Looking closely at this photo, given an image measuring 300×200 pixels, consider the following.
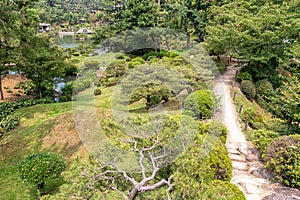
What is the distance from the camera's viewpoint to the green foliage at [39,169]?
4777 mm

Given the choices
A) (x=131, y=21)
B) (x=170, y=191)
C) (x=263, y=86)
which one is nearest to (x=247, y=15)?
(x=263, y=86)

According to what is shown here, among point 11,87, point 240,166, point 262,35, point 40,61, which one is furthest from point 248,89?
point 11,87

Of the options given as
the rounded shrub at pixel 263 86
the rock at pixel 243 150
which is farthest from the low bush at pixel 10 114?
the rounded shrub at pixel 263 86

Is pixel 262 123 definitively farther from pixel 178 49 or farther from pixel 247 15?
pixel 178 49

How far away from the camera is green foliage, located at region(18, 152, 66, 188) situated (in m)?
4.78

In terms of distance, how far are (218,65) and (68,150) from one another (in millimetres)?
12359

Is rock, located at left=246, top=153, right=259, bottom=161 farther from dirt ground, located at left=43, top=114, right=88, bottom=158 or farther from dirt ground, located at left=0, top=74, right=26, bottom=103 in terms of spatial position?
dirt ground, located at left=0, top=74, right=26, bottom=103

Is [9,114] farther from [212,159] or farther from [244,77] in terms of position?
[244,77]

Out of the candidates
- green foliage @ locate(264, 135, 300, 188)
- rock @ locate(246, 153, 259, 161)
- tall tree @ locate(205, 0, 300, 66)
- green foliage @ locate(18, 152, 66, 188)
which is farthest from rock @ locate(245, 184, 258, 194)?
tall tree @ locate(205, 0, 300, 66)

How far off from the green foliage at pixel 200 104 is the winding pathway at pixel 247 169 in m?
0.71

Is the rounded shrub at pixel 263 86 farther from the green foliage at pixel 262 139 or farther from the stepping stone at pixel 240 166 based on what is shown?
the stepping stone at pixel 240 166

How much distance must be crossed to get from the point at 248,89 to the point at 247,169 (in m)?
7.27

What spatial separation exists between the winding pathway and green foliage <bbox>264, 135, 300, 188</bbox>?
225 millimetres

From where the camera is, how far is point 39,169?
482cm
